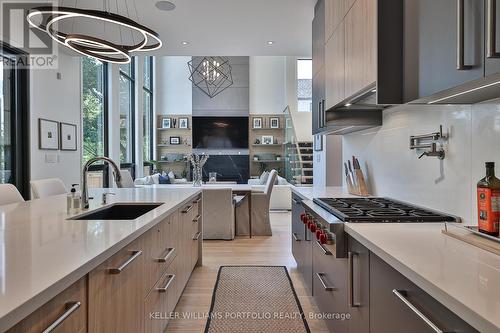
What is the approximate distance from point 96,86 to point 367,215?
238 inches

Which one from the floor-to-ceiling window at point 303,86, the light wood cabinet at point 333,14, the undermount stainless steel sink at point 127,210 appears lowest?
the undermount stainless steel sink at point 127,210

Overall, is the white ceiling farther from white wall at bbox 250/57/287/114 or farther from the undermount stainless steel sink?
white wall at bbox 250/57/287/114

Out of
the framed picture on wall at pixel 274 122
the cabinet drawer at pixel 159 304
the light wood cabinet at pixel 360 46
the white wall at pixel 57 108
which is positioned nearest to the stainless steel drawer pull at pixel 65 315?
the cabinet drawer at pixel 159 304

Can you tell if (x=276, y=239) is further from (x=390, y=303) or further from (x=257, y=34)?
(x=390, y=303)

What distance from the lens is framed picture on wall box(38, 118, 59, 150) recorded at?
4273 mm

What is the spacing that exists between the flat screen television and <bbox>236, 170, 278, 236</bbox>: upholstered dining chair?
580cm

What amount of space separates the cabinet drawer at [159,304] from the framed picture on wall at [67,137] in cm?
375

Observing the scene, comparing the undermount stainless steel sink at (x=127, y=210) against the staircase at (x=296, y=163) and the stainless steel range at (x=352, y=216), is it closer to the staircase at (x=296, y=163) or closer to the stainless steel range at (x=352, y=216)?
the stainless steel range at (x=352, y=216)

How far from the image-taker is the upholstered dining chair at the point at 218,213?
181 inches

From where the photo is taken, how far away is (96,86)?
6141mm

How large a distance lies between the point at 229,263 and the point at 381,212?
2.28 m

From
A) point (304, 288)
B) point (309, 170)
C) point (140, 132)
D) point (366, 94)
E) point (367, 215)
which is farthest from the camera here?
point (140, 132)

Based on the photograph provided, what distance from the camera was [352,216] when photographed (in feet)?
5.40

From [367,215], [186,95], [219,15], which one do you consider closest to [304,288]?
[367,215]
